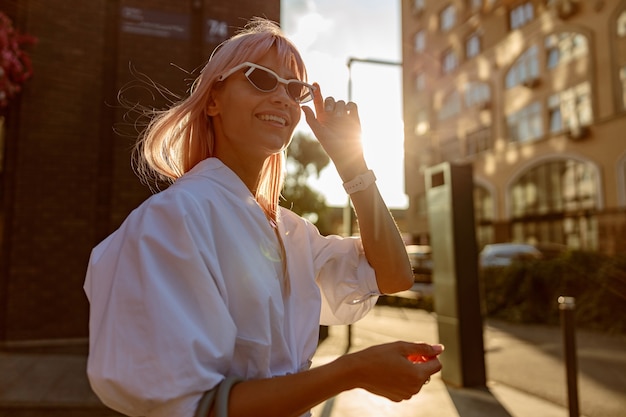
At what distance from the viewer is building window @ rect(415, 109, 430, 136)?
3194 cm

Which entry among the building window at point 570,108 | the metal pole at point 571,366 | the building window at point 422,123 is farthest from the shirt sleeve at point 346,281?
the building window at point 422,123

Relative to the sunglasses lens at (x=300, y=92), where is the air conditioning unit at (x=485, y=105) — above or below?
above

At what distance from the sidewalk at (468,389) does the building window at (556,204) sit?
15751 millimetres

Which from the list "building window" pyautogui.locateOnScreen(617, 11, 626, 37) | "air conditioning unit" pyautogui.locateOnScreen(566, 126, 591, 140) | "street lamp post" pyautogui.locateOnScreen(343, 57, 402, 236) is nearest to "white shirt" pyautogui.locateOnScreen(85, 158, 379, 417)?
"street lamp post" pyautogui.locateOnScreen(343, 57, 402, 236)

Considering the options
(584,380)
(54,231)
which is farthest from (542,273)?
(54,231)

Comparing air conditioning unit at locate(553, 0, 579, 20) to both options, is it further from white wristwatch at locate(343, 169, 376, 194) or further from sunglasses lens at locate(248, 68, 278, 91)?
sunglasses lens at locate(248, 68, 278, 91)

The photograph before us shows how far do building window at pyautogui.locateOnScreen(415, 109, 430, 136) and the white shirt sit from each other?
3199cm

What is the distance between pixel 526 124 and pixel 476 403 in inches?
905

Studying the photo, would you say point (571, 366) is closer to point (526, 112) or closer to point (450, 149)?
point (526, 112)

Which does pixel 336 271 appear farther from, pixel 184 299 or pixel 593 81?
pixel 593 81

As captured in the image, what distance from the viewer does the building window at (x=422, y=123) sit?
31938mm

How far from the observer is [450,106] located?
99.7 ft

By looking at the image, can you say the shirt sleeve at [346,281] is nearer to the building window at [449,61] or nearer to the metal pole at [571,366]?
the metal pole at [571,366]

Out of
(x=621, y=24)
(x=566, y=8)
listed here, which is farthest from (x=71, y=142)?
(x=566, y=8)
